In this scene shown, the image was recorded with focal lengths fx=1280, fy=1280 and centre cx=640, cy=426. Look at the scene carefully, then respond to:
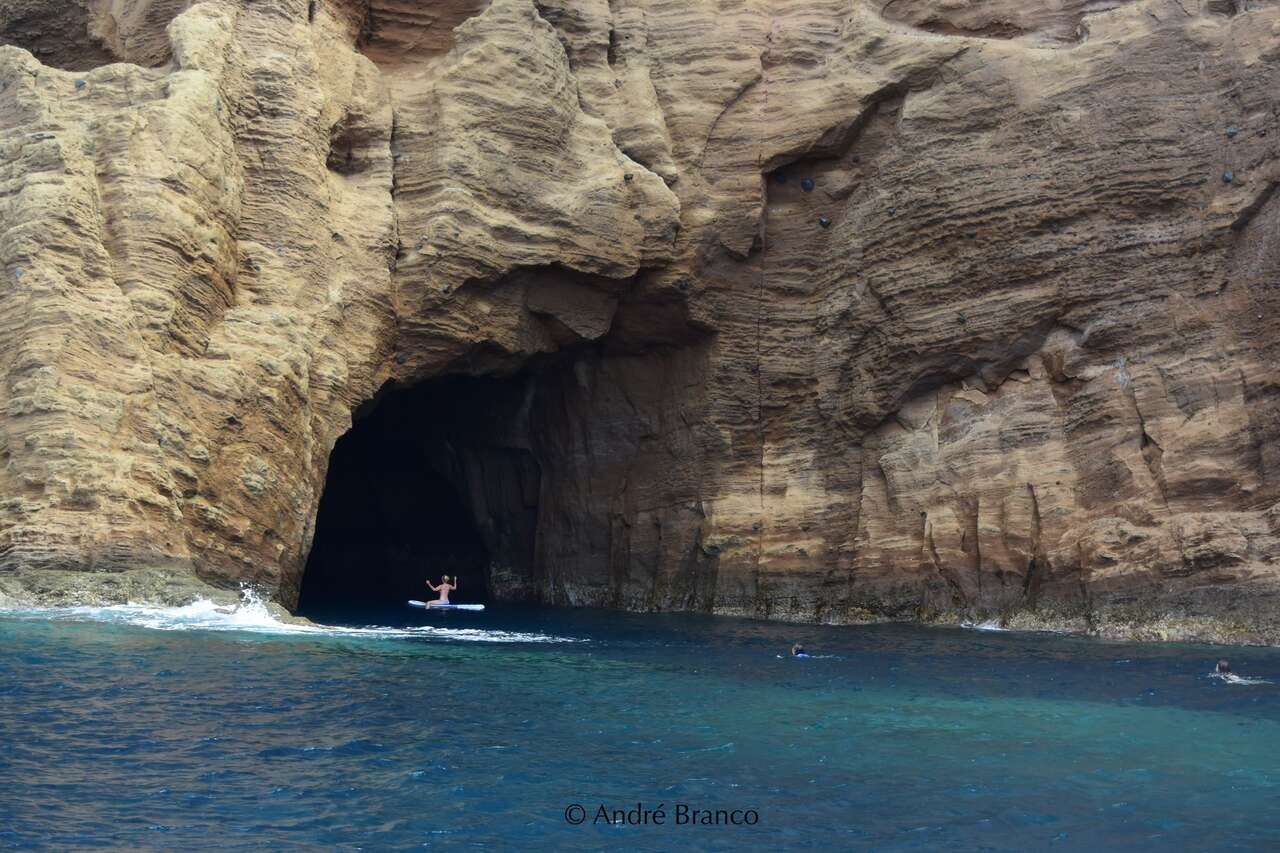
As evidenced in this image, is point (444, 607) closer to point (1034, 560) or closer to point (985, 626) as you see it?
point (985, 626)

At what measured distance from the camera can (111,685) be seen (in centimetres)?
1255

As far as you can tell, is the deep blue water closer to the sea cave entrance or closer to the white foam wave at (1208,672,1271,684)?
the white foam wave at (1208,672,1271,684)

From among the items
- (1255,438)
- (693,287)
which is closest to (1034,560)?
(1255,438)

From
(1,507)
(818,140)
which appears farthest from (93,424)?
(818,140)

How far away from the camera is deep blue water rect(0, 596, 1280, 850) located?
8.64m

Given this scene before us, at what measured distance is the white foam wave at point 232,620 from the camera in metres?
17.6

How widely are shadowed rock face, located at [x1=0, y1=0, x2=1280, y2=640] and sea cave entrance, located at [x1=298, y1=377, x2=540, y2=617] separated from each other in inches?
36.9

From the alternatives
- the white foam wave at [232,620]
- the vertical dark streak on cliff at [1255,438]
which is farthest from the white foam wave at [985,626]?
the white foam wave at [232,620]

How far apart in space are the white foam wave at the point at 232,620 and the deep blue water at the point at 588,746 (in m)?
0.18

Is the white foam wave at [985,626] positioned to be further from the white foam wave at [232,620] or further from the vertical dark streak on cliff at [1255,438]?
the white foam wave at [232,620]

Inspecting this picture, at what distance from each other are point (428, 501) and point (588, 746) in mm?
29325

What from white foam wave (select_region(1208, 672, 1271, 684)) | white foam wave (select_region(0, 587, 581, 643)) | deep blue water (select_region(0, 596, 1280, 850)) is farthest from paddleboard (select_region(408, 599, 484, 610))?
white foam wave (select_region(1208, 672, 1271, 684))

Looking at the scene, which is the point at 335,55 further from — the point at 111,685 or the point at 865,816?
the point at 865,816

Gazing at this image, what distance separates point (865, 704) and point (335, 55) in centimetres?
1883
